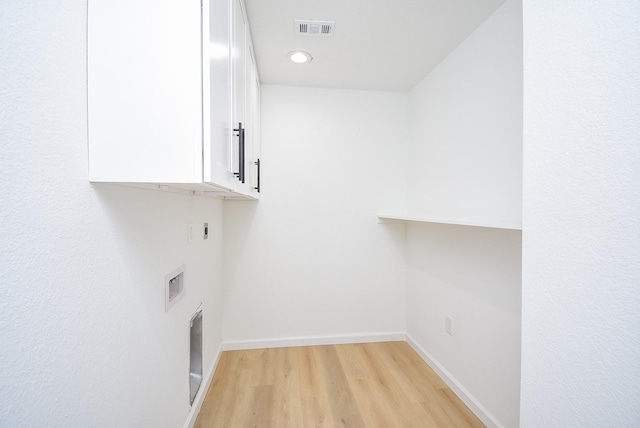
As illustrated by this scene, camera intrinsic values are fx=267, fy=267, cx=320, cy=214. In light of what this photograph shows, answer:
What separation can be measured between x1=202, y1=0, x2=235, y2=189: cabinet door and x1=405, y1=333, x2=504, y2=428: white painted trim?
6.41 ft

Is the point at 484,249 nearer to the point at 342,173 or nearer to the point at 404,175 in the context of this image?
the point at 404,175

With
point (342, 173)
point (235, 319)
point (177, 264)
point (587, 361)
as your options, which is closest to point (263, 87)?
point (342, 173)

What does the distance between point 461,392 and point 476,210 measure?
1.24 m

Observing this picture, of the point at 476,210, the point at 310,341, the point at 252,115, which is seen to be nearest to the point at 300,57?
the point at 252,115

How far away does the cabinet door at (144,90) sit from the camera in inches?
29.0

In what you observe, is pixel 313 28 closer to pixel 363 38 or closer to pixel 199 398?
pixel 363 38

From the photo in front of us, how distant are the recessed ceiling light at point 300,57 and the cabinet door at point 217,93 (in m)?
0.97

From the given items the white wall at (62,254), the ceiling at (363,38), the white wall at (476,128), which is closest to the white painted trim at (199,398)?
the white wall at (62,254)

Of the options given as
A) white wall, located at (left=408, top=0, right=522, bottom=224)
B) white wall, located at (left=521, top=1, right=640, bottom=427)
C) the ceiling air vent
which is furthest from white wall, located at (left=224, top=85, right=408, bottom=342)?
white wall, located at (left=521, top=1, right=640, bottom=427)

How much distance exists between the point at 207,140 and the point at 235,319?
2.10 metres

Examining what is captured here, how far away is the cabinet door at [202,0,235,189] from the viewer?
77 centimetres

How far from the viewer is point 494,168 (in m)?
1.57

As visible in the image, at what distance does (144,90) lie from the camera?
75 centimetres

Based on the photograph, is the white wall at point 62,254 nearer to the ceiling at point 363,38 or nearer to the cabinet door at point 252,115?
the cabinet door at point 252,115
